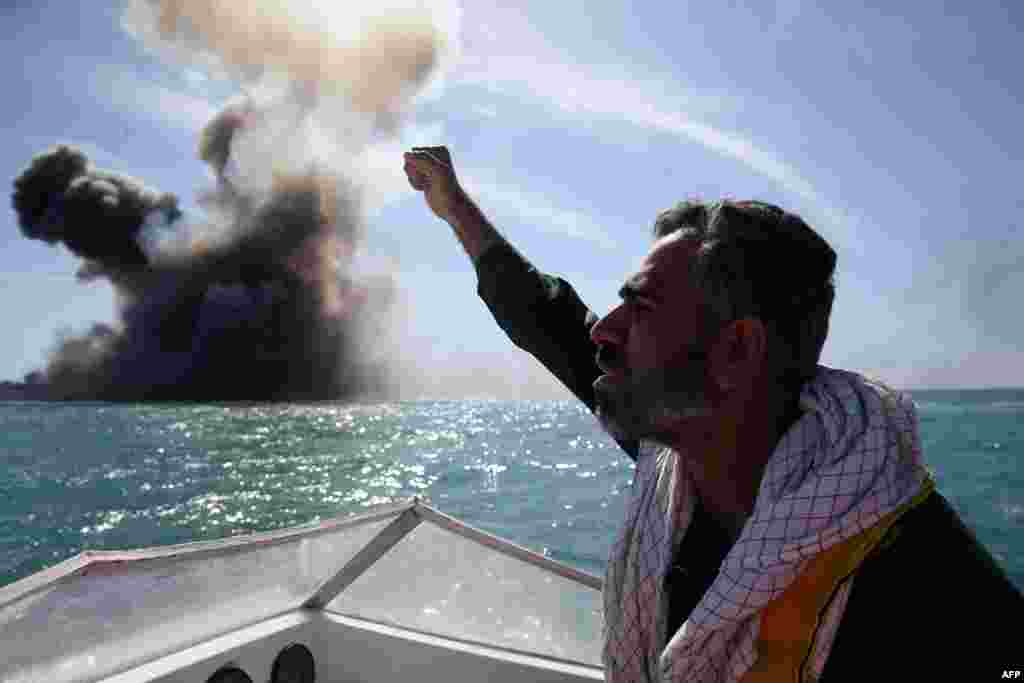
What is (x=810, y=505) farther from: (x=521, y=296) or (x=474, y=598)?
(x=474, y=598)

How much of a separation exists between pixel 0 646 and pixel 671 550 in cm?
154

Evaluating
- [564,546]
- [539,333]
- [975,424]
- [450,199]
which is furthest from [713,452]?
[975,424]

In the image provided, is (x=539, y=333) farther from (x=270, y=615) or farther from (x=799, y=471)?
(x=270, y=615)

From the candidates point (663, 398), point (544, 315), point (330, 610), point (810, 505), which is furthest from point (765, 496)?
point (330, 610)

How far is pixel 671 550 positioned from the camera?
123 cm

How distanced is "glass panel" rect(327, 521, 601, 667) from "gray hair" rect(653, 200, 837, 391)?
4.80ft

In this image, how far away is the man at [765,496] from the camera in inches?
35.3

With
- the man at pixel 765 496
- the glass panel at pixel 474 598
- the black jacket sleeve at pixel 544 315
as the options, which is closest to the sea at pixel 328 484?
the man at pixel 765 496

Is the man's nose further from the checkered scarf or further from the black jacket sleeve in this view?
the black jacket sleeve

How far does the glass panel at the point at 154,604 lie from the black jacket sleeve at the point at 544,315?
1.17m

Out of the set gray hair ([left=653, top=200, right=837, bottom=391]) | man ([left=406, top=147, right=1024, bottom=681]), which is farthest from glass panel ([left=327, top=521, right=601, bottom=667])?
gray hair ([left=653, top=200, right=837, bottom=391])

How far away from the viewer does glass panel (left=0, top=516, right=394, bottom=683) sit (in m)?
1.79

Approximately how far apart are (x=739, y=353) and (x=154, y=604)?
5.87 ft

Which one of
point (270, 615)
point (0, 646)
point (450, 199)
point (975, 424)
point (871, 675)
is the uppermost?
point (450, 199)
